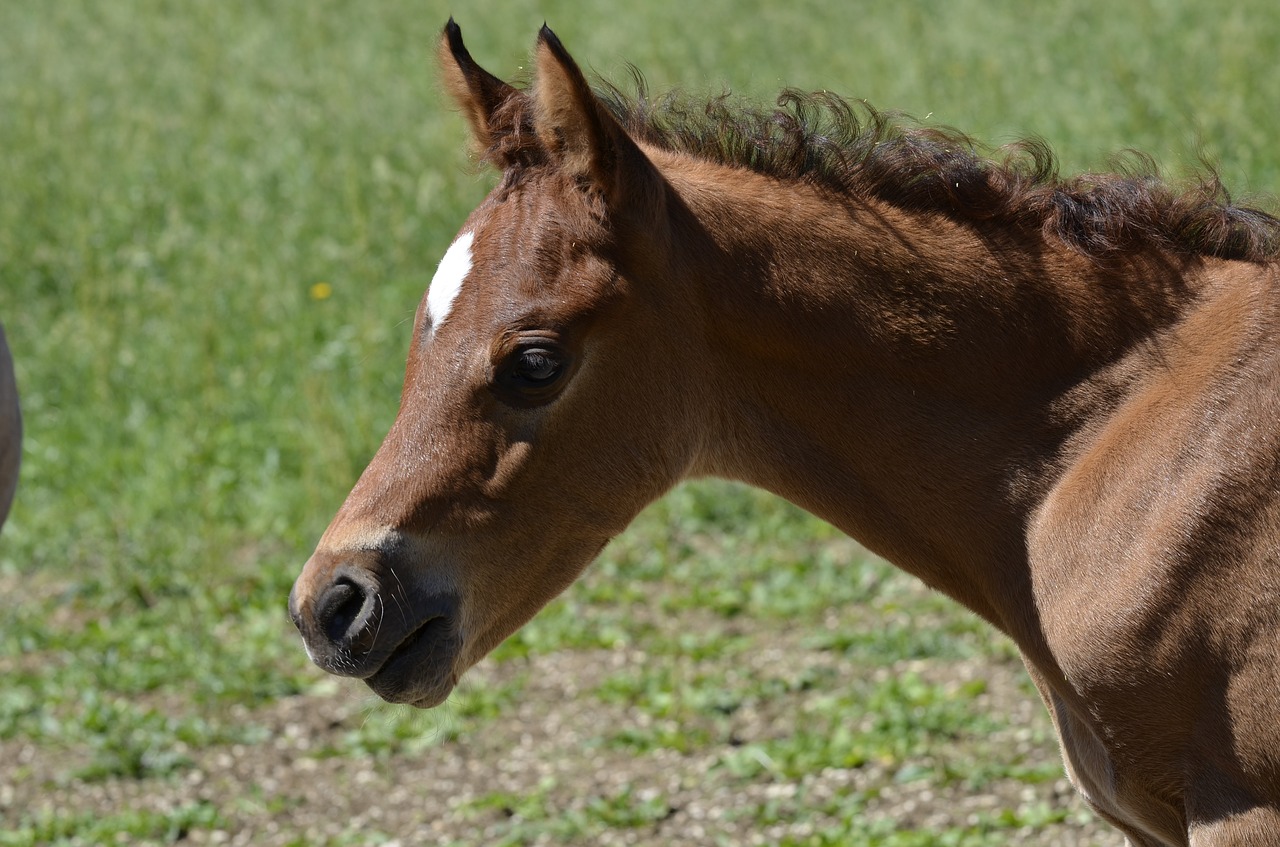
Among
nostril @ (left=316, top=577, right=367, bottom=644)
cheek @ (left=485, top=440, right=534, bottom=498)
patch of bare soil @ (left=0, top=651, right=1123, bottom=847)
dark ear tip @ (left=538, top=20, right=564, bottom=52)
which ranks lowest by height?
patch of bare soil @ (left=0, top=651, right=1123, bottom=847)

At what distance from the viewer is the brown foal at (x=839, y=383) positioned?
2.40m

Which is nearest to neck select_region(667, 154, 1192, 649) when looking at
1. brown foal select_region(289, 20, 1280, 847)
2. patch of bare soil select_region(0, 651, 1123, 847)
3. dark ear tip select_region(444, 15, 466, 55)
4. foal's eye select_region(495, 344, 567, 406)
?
brown foal select_region(289, 20, 1280, 847)

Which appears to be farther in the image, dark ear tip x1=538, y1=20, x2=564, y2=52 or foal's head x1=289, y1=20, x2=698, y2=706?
foal's head x1=289, y1=20, x2=698, y2=706

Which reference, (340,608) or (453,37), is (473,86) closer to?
(453,37)

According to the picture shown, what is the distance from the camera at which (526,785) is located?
15.5 ft

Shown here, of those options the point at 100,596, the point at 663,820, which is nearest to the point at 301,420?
the point at 100,596

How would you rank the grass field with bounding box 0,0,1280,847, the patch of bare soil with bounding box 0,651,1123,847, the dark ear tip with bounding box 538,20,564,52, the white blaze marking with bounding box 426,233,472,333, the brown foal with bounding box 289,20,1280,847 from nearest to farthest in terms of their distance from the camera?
1. the dark ear tip with bounding box 538,20,564,52
2. the brown foal with bounding box 289,20,1280,847
3. the white blaze marking with bounding box 426,233,472,333
4. the patch of bare soil with bounding box 0,651,1123,847
5. the grass field with bounding box 0,0,1280,847

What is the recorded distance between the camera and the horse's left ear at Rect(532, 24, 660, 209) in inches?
93.7

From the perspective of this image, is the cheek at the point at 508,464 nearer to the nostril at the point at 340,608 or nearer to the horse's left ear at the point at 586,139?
the nostril at the point at 340,608

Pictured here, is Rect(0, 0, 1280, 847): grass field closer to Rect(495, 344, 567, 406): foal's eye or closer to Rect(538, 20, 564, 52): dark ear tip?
Rect(495, 344, 567, 406): foal's eye

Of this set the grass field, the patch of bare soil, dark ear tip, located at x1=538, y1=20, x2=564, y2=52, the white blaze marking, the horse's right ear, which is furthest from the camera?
the grass field

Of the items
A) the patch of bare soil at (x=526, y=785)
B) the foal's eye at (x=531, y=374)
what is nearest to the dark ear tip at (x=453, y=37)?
Answer: the foal's eye at (x=531, y=374)

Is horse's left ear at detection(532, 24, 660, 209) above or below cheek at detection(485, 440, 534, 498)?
above

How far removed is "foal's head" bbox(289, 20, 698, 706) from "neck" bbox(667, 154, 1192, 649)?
144 millimetres
